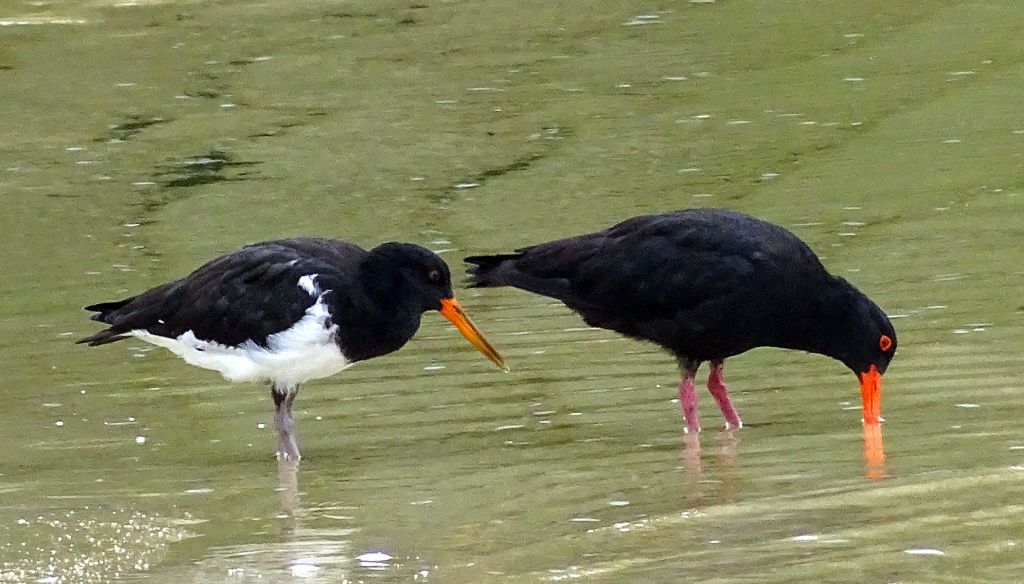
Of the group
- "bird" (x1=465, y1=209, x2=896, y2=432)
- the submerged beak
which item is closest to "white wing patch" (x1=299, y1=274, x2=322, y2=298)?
"bird" (x1=465, y1=209, x2=896, y2=432)

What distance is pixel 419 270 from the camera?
7566 mm

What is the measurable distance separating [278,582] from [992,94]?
726cm

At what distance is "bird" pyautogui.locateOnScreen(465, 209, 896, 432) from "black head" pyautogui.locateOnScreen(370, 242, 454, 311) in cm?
58

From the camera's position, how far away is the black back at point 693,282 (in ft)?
25.1

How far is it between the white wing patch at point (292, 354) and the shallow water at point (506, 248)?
0.21 metres

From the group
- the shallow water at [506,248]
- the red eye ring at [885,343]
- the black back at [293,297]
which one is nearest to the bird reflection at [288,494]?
the shallow water at [506,248]

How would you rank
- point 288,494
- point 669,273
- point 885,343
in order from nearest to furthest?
point 288,494 → point 885,343 → point 669,273

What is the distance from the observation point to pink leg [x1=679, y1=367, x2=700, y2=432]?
7.17 metres

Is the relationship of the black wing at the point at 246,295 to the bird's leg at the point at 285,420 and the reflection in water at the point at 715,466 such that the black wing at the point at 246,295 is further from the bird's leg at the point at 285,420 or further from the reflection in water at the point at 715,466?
the reflection in water at the point at 715,466

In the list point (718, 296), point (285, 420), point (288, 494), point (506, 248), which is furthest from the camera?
point (506, 248)

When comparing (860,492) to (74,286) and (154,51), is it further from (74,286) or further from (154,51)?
(154,51)

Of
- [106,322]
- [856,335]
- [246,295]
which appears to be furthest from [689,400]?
[106,322]

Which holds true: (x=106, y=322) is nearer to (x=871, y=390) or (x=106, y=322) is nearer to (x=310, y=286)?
(x=310, y=286)

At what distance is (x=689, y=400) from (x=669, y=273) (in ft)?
2.21
